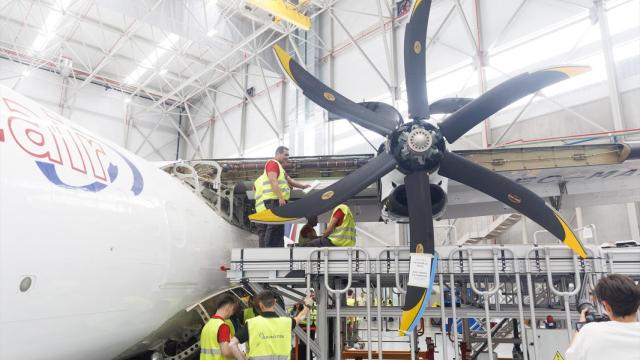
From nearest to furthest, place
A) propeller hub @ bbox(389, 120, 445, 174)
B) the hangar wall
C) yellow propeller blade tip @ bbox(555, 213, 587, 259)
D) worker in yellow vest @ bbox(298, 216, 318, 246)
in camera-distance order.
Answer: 1. yellow propeller blade tip @ bbox(555, 213, 587, 259)
2. propeller hub @ bbox(389, 120, 445, 174)
3. worker in yellow vest @ bbox(298, 216, 318, 246)
4. the hangar wall

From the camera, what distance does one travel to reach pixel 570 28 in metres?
13.8

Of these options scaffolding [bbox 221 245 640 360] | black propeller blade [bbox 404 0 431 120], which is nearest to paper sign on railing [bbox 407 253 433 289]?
scaffolding [bbox 221 245 640 360]

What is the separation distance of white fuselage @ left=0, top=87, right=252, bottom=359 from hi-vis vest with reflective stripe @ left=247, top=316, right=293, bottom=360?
1.18m

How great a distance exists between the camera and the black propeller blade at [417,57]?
626cm

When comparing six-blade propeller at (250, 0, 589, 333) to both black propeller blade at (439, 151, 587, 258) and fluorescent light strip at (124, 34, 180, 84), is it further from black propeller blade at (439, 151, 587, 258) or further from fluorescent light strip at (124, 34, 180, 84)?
fluorescent light strip at (124, 34, 180, 84)

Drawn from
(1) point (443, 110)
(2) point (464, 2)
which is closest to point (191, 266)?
(1) point (443, 110)

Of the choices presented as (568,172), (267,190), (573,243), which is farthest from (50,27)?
(573,243)

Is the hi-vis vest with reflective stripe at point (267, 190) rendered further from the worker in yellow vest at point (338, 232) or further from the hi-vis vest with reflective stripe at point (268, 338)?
the hi-vis vest with reflective stripe at point (268, 338)

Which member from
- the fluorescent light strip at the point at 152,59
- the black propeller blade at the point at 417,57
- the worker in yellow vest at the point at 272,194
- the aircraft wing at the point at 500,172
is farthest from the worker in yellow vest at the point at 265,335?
the fluorescent light strip at the point at 152,59

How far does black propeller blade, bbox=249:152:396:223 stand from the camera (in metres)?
6.20

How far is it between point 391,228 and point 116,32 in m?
16.8

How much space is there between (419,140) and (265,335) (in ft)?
10.8

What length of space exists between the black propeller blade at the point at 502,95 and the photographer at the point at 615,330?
3.75 metres

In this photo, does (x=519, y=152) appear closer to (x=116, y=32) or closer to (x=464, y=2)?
(x=464, y=2)
